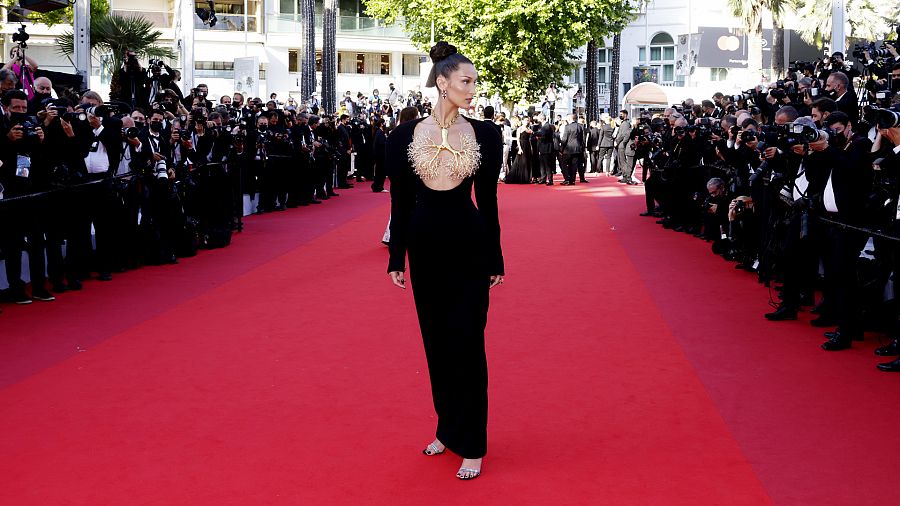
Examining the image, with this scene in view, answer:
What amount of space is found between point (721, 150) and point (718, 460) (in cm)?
819

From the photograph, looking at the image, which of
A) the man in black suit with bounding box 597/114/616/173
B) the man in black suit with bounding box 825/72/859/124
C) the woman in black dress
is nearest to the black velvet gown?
the woman in black dress

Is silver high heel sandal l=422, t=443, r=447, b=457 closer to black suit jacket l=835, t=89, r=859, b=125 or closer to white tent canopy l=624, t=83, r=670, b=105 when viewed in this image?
black suit jacket l=835, t=89, r=859, b=125

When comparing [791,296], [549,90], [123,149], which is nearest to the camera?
[791,296]

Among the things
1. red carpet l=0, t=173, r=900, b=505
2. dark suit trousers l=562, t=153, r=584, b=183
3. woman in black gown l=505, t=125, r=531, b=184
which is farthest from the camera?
woman in black gown l=505, t=125, r=531, b=184

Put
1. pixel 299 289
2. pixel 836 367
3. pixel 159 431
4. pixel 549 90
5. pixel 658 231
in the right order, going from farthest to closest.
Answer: pixel 549 90, pixel 658 231, pixel 299 289, pixel 836 367, pixel 159 431

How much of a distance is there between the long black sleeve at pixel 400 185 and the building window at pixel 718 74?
64691mm

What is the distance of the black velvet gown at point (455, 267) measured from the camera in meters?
5.06

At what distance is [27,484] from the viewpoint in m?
4.97

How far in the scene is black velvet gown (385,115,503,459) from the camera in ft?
16.6

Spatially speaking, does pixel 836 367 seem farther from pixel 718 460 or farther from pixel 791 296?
pixel 718 460

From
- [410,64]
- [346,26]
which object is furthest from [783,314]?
[410,64]

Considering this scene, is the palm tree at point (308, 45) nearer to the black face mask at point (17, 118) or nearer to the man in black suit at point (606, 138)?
the man in black suit at point (606, 138)

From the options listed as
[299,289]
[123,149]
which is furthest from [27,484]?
[123,149]

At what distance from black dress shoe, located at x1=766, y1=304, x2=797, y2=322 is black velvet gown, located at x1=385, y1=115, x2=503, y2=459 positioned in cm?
483
